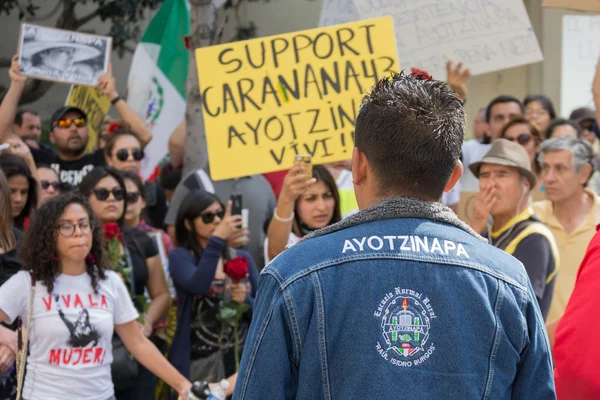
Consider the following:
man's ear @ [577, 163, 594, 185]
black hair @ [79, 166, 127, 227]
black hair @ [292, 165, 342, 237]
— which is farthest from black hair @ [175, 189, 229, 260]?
man's ear @ [577, 163, 594, 185]

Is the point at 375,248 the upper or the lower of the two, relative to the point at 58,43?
lower

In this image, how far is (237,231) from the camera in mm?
5500

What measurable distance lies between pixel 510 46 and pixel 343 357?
553 cm

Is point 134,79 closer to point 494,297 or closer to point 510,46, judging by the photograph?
point 510,46

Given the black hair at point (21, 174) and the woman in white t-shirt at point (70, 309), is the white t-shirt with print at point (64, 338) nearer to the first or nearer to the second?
the woman in white t-shirt at point (70, 309)

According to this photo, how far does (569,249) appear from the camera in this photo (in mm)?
5941

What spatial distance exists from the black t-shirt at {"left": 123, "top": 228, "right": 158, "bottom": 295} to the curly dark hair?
89 cm

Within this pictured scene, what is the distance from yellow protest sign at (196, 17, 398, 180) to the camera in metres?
5.36

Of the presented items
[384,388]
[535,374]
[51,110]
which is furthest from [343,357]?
[51,110]

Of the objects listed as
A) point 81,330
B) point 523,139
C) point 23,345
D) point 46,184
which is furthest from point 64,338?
point 523,139

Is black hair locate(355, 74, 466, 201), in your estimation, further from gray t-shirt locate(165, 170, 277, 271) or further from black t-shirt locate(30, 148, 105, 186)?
black t-shirt locate(30, 148, 105, 186)

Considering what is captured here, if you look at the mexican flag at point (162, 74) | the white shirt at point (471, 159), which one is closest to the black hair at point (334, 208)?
the white shirt at point (471, 159)

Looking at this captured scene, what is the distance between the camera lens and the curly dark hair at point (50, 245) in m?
4.52

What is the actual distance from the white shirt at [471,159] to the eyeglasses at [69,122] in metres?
2.98
